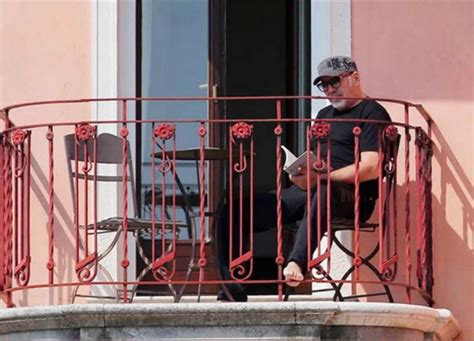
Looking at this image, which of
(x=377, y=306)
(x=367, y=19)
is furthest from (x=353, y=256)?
(x=367, y=19)

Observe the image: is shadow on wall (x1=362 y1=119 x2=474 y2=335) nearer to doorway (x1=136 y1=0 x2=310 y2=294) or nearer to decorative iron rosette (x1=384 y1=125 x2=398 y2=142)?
decorative iron rosette (x1=384 y1=125 x2=398 y2=142)

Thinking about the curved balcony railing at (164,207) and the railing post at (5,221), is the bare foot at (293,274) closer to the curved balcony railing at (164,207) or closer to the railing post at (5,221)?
the curved balcony railing at (164,207)

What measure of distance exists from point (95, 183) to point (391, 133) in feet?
5.48

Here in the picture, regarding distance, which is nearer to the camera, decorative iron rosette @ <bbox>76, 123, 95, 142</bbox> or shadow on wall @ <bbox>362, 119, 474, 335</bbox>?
decorative iron rosette @ <bbox>76, 123, 95, 142</bbox>

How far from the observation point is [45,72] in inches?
530

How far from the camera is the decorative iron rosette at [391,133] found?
1262 centimetres

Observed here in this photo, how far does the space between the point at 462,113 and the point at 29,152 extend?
2597 millimetres

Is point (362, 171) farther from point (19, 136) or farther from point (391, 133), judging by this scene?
point (19, 136)

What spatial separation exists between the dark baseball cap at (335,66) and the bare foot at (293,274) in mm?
1192

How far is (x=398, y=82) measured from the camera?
13.5m

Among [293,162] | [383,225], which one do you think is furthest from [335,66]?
[383,225]

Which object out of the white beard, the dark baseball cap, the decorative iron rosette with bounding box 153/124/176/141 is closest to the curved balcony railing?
the decorative iron rosette with bounding box 153/124/176/141

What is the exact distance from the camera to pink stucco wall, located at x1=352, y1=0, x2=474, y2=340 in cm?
1325

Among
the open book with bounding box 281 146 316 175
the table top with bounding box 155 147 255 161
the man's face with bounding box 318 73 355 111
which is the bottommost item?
the open book with bounding box 281 146 316 175
